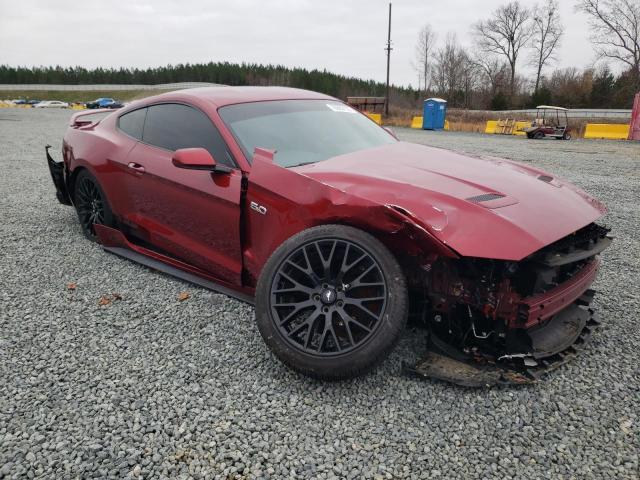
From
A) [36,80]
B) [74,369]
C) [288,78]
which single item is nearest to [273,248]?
[74,369]

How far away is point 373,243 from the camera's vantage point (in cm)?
237

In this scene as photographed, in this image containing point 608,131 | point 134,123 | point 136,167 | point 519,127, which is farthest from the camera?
point 519,127

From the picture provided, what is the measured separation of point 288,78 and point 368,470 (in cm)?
9087

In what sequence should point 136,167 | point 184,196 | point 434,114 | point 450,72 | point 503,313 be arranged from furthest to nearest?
point 450,72 → point 434,114 → point 136,167 → point 184,196 → point 503,313

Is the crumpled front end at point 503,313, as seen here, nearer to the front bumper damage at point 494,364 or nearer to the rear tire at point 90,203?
the front bumper damage at point 494,364

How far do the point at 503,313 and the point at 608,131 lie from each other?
21.1 meters

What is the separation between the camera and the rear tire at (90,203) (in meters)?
4.16

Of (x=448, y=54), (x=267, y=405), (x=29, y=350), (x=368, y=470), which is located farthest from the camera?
(x=448, y=54)

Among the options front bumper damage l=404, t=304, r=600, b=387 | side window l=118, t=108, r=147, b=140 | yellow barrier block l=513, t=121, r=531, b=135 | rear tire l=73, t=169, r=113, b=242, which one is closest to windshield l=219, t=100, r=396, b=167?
side window l=118, t=108, r=147, b=140

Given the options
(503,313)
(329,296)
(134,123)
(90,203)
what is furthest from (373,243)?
(90,203)

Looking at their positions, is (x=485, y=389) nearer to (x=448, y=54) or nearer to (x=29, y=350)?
(x=29, y=350)

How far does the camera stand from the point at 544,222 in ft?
7.79

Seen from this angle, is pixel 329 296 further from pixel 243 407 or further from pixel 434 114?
pixel 434 114

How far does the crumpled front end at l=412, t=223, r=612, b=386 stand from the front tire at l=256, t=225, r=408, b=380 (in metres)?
0.26
